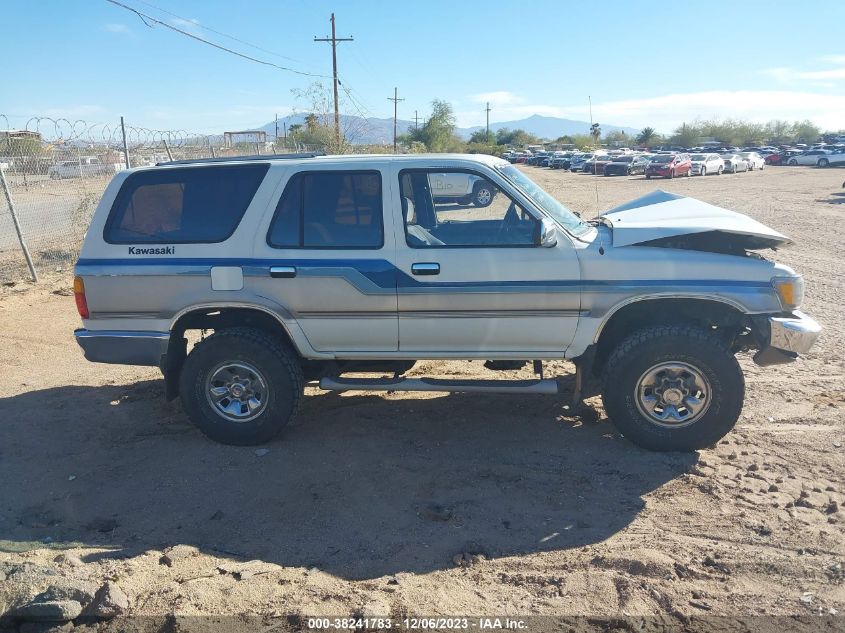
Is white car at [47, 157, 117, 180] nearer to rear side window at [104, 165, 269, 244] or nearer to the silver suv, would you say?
rear side window at [104, 165, 269, 244]

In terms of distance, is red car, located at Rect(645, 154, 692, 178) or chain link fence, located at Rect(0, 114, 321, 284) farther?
red car, located at Rect(645, 154, 692, 178)

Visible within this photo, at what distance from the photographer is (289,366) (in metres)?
5.00

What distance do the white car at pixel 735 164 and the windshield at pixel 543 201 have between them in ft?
151

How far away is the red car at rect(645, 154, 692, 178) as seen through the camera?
40812 millimetres

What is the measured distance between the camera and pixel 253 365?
16.4 feet

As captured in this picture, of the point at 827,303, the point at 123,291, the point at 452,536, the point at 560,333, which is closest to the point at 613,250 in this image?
the point at 560,333

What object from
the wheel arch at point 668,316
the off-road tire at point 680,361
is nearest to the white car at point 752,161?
the wheel arch at point 668,316

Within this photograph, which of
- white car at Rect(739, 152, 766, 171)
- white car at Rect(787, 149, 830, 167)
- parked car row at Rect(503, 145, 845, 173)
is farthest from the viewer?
white car at Rect(787, 149, 830, 167)

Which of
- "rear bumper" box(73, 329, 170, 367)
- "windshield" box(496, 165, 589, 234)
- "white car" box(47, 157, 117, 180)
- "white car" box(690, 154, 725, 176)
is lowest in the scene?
"rear bumper" box(73, 329, 170, 367)

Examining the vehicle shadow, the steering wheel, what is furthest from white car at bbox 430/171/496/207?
the vehicle shadow

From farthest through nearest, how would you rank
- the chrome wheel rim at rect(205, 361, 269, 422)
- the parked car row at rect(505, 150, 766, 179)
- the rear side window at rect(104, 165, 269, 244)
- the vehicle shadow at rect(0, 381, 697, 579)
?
Answer: the parked car row at rect(505, 150, 766, 179) < the chrome wheel rim at rect(205, 361, 269, 422) < the rear side window at rect(104, 165, 269, 244) < the vehicle shadow at rect(0, 381, 697, 579)

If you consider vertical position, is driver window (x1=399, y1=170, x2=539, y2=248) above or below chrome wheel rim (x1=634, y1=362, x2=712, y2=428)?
above

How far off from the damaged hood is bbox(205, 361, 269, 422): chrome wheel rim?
2.86 meters

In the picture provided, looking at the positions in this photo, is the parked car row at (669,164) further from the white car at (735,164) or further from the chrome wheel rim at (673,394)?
the chrome wheel rim at (673,394)
